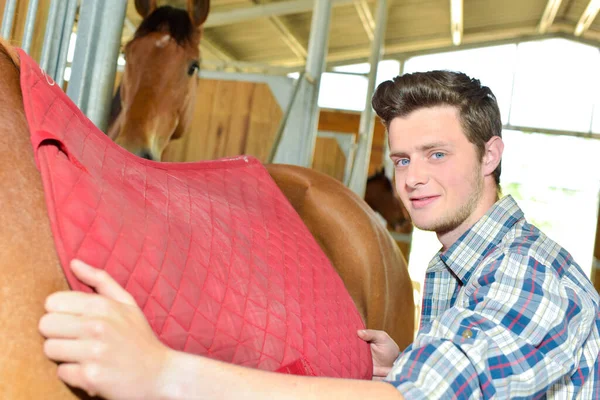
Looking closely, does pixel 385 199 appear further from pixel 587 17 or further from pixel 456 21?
pixel 587 17

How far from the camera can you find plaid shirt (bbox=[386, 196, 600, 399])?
666 millimetres

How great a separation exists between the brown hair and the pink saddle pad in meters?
0.32

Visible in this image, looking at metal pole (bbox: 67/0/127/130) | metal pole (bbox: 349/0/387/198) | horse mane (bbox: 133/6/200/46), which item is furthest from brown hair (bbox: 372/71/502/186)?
metal pole (bbox: 349/0/387/198)

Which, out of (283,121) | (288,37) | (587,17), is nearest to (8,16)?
(283,121)

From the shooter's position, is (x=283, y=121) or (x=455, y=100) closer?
(x=455, y=100)

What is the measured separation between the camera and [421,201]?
102cm

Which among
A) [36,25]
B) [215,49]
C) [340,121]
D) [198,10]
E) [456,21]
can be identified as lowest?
[36,25]

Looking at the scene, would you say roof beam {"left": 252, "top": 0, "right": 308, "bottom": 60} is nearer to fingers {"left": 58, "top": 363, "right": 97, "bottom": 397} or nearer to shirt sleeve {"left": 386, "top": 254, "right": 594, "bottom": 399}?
shirt sleeve {"left": 386, "top": 254, "right": 594, "bottom": 399}

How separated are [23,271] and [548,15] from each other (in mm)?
10370

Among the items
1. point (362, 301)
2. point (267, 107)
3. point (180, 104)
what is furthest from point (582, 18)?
point (362, 301)

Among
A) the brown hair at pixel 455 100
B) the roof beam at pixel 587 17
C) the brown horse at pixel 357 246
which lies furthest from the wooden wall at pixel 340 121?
the brown hair at pixel 455 100

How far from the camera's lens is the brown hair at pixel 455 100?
102cm

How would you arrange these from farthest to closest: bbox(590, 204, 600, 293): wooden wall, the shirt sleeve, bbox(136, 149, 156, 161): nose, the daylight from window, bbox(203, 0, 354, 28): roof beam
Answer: the daylight from window, bbox(590, 204, 600, 293): wooden wall, bbox(203, 0, 354, 28): roof beam, bbox(136, 149, 156, 161): nose, the shirt sleeve

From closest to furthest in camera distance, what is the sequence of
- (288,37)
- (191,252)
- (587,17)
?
(191,252) → (288,37) → (587,17)
